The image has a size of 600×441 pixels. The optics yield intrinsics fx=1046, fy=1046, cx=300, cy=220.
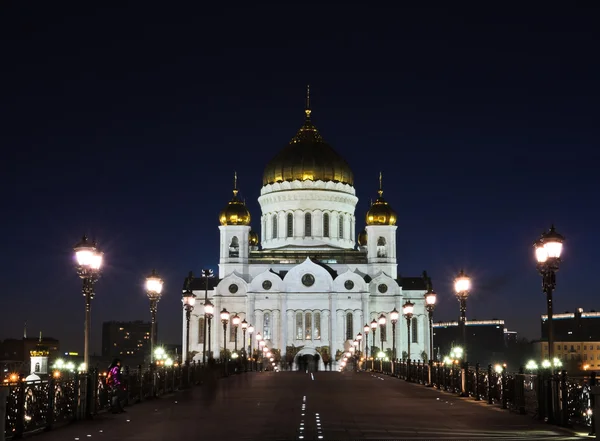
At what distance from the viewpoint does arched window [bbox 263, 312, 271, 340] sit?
109 metres

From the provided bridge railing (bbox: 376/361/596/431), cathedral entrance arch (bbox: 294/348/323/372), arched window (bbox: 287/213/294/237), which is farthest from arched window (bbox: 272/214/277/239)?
bridge railing (bbox: 376/361/596/431)

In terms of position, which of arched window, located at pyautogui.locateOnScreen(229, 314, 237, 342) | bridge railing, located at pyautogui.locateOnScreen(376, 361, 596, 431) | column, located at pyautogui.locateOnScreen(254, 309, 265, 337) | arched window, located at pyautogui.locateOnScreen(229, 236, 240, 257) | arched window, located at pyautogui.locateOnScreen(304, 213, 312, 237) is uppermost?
arched window, located at pyautogui.locateOnScreen(304, 213, 312, 237)

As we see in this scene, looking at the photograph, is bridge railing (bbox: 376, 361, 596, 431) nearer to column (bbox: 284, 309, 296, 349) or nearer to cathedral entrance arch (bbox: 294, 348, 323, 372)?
cathedral entrance arch (bbox: 294, 348, 323, 372)

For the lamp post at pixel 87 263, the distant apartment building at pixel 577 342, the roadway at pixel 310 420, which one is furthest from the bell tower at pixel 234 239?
the lamp post at pixel 87 263

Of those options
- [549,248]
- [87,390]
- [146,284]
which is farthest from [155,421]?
[146,284]

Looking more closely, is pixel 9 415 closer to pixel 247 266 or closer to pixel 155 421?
pixel 155 421

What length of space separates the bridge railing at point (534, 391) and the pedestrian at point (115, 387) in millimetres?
9951

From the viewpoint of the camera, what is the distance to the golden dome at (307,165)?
115 m

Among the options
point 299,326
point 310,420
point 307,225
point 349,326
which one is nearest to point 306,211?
point 307,225

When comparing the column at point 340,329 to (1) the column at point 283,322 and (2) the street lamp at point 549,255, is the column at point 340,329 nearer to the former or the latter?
(1) the column at point 283,322

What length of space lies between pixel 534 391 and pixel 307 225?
295 feet

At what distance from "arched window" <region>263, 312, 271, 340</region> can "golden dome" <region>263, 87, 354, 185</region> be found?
51.4 ft

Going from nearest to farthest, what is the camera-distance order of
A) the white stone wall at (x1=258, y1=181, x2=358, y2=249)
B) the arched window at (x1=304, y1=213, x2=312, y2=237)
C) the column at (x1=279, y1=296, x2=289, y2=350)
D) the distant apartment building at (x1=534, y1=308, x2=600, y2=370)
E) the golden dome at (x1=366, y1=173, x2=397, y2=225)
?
the column at (x1=279, y1=296, x2=289, y2=350)
the golden dome at (x1=366, y1=173, x2=397, y2=225)
the white stone wall at (x1=258, y1=181, x2=358, y2=249)
the arched window at (x1=304, y1=213, x2=312, y2=237)
the distant apartment building at (x1=534, y1=308, x2=600, y2=370)

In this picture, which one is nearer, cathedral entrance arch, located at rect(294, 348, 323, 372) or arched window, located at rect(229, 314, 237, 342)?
cathedral entrance arch, located at rect(294, 348, 323, 372)
